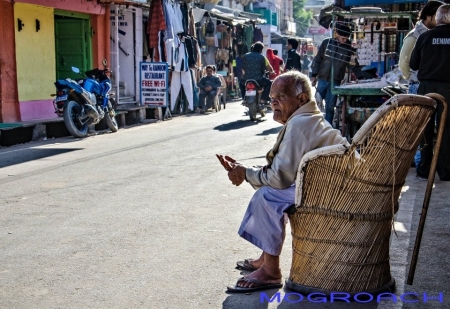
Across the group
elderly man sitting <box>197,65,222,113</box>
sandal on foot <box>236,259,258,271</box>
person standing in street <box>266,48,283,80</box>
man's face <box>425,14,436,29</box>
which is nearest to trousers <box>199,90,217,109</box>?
elderly man sitting <box>197,65,222,113</box>

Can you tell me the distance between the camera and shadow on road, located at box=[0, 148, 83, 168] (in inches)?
410

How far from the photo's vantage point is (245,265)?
477 centimetres

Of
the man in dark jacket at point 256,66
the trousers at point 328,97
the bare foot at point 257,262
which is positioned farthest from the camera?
the man in dark jacket at point 256,66

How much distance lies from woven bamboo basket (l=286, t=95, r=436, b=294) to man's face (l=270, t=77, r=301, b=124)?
0.48m

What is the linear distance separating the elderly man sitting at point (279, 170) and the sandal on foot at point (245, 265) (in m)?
0.27

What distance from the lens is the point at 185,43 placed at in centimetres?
2145

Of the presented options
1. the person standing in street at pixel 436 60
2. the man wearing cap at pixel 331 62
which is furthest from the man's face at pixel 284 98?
the man wearing cap at pixel 331 62

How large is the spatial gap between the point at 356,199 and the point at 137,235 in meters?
2.31

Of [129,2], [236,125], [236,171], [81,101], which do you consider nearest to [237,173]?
[236,171]

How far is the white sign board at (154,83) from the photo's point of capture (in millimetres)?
17938

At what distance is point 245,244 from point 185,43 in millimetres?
16562

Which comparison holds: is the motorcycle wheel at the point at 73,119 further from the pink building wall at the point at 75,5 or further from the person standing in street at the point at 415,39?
the person standing in street at the point at 415,39

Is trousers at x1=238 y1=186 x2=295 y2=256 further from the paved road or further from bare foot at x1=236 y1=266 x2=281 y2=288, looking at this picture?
the paved road

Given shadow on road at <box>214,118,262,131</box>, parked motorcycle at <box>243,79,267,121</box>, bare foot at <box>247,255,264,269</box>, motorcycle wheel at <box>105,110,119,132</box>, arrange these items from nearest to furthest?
bare foot at <box>247,255,264,269</box>
motorcycle wheel at <box>105,110,119,132</box>
shadow on road at <box>214,118,262,131</box>
parked motorcycle at <box>243,79,267,121</box>
